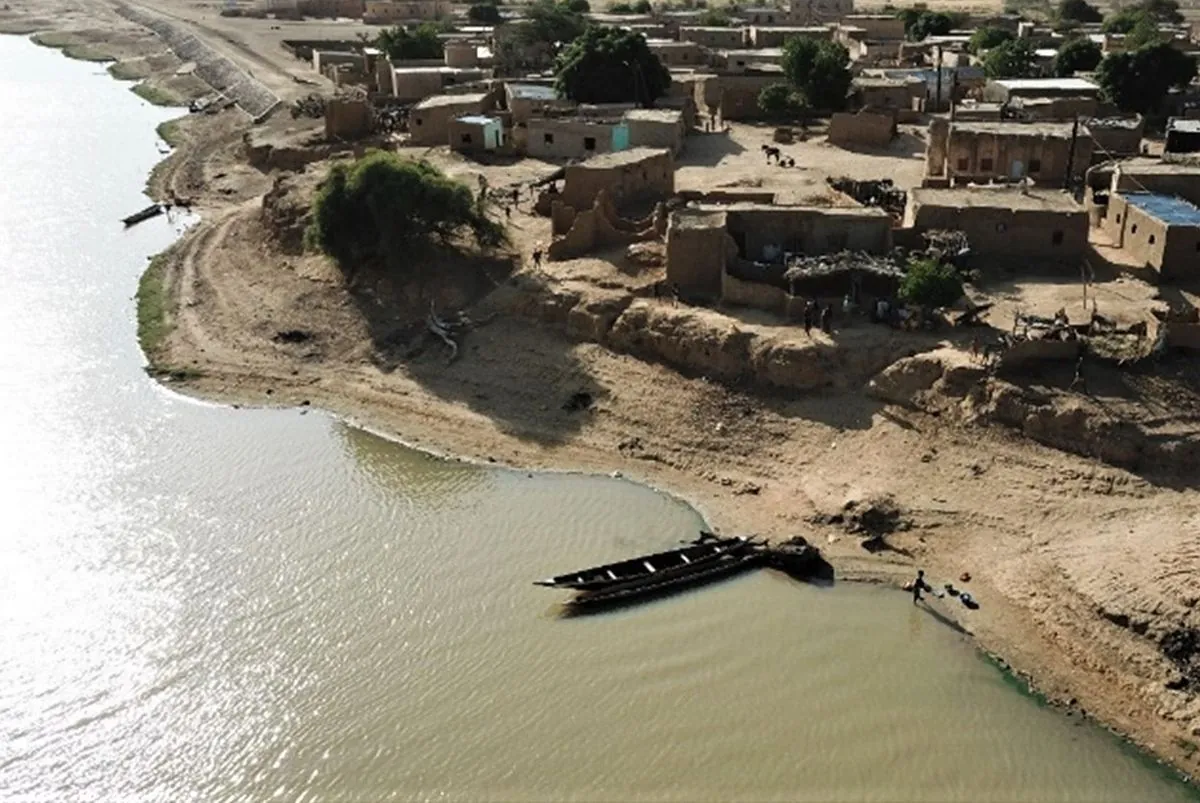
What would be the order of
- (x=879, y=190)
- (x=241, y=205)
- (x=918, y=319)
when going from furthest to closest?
(x=241, y=205), (x=879, y=190), (x=918, y=319)

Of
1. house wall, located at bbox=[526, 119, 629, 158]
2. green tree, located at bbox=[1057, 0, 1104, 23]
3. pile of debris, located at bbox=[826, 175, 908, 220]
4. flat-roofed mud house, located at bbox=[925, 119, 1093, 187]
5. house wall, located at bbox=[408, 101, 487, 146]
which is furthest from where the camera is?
green tree, located at bbox=[1057, 0, 1104, 23]

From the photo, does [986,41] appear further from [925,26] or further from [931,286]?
[931,286]

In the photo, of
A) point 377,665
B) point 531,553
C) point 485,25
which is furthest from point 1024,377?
point 485,25

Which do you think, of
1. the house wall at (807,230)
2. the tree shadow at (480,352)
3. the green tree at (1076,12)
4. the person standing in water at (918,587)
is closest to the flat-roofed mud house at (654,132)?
the tree shadow at (480,352)

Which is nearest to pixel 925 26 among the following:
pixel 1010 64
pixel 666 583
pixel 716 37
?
pixel 716 37

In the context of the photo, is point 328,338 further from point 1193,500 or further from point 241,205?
point 1193,500

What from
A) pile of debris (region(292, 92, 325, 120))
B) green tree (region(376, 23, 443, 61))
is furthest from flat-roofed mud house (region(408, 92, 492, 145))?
green tree (region(376, 23, 443, 61))

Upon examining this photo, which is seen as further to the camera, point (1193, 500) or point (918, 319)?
point (918, 319)

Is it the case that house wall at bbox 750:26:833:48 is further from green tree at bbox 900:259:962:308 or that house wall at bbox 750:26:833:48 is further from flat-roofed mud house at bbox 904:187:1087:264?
green tree at bbox 900:259:962:308
